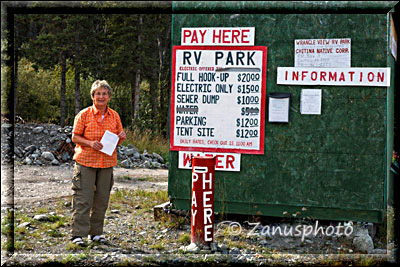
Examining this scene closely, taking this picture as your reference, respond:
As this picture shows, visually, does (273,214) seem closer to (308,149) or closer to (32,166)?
(308,149)

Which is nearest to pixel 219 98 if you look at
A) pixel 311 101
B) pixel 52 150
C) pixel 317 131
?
pixel 311 101

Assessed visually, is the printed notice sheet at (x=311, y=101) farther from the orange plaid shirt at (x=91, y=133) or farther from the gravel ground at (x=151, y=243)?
the orange plaid shirt at (x=91, y=133)

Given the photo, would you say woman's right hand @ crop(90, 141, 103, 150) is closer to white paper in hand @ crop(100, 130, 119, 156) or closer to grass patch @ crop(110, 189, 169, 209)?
white paper in hand @ crop(100, 130, 119, 156)

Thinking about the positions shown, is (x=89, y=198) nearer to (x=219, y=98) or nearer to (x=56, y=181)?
(x=219, y=98)

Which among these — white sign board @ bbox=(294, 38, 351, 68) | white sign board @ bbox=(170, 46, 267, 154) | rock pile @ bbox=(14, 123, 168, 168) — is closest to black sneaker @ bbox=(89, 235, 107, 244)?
white sign board @ bbox=(170, 46, 267, 154)

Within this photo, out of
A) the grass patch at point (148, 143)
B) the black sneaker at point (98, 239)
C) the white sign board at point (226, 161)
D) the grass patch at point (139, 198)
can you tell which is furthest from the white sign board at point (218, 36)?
the grass patch at point (148, 143)

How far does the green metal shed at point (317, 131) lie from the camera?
20.5ft

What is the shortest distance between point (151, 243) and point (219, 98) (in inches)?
85.6

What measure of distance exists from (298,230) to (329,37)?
2.66 m

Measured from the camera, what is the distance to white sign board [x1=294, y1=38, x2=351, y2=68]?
6309 millimetres

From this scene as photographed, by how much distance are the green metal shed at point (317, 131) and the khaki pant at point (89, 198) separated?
1.74 meters

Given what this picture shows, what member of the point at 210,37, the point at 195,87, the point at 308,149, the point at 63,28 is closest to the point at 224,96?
the point at 195,87

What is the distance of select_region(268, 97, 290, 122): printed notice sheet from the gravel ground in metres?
1.48

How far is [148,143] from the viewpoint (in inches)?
634
